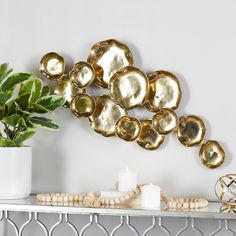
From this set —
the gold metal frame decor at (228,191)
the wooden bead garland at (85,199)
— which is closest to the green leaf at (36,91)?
the wooden bead garland at (85,199)

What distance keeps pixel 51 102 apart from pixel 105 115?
14cm

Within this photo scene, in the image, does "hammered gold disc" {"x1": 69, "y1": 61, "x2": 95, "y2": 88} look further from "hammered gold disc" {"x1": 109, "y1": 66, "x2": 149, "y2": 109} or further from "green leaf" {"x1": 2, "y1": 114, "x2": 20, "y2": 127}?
"green leaf" {"x1": 2, "y1": 114, "x2": 20, "y2": 127}

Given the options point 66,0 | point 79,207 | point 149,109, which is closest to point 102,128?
point 149,109

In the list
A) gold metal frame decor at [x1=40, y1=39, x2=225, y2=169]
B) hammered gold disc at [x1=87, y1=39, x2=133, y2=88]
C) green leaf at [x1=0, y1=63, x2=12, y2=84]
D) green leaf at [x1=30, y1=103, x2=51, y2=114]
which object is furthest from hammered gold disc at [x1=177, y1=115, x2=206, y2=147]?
green leaf at [x1=0, y1=63, x2=12, y2=84]

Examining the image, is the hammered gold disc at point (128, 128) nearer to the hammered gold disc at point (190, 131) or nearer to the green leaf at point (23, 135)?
the hammered gold disc at point (190, 131)

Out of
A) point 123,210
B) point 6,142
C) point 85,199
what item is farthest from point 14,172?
point 123,210

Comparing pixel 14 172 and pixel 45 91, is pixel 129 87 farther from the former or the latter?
pixel 14 172

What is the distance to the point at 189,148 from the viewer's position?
4.86ft

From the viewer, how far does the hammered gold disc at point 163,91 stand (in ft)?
4.83

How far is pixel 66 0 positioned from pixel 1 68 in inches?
10.0

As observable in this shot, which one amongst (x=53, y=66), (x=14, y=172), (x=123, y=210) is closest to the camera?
(x=123, y=210)

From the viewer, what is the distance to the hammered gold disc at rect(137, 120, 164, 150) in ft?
4.87

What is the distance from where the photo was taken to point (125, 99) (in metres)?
1.48

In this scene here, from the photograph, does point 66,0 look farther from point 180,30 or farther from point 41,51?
point 180,30
